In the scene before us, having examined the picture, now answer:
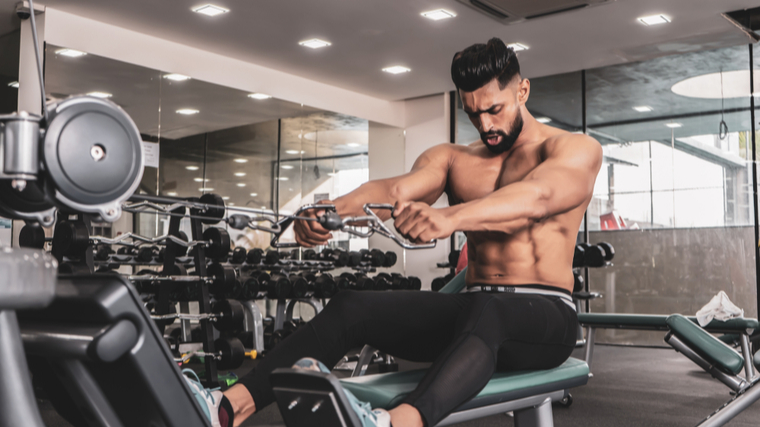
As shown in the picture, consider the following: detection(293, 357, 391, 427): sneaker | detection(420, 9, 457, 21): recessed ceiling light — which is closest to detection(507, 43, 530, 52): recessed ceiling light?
detection(420, 9, 457, 21): recessed ceiling light

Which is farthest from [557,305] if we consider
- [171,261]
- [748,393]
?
[171,261]

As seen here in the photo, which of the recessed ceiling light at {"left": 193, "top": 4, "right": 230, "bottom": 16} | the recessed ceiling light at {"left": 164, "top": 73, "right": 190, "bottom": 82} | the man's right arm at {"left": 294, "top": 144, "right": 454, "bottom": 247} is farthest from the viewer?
the recessed ceiling light at {"left": 164, "top": 73, "right": 190, "bottom": 82}

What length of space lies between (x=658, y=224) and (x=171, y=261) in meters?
4.24

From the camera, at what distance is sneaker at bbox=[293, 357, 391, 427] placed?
101 cm

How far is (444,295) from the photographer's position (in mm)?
1556

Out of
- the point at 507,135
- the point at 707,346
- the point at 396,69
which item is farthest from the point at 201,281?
the point at 396,69

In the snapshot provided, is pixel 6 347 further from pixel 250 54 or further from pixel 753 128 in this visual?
pixel 753 128

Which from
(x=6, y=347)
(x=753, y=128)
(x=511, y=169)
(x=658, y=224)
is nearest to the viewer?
(x=6, y=347)

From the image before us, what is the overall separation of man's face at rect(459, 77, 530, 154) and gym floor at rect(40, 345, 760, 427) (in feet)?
3.51

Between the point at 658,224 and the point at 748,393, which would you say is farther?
the point at 658,224

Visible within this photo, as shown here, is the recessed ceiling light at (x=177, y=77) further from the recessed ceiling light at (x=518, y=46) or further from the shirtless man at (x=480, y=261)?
the shirtless man at (x=480, y=261)

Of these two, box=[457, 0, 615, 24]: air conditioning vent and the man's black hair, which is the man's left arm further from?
box=[457, 0, 615, 24]: air conditioning vent

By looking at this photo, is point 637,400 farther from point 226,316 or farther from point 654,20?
point 654,20

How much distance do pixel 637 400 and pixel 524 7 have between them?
2478 millimetres
